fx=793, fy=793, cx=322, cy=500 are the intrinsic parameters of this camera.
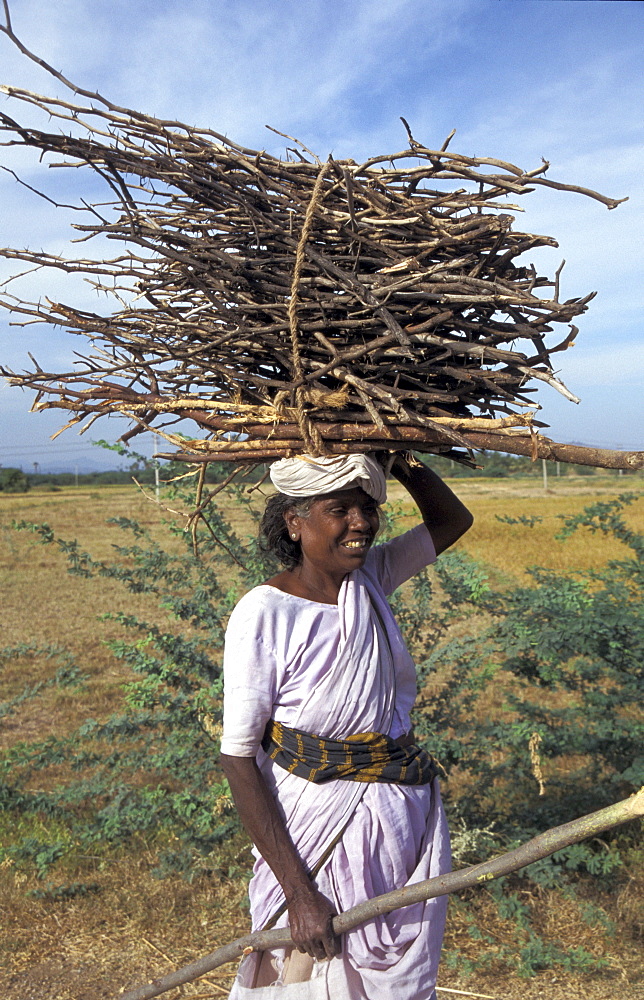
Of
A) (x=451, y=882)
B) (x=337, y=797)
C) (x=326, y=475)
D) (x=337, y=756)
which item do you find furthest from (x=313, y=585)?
(x=451, y=882)

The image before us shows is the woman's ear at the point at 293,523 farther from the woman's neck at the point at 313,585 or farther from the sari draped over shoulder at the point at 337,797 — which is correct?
the sari draped over shoulder at the point at 337,797

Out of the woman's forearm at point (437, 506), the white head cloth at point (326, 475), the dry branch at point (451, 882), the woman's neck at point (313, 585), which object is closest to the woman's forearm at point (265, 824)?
the dry branch at point (451, 882)

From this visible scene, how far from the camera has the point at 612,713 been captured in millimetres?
4277

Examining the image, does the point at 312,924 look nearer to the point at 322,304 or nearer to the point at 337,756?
the point at 337,756

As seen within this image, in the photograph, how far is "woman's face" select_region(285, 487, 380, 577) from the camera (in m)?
2.14

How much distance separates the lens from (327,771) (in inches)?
81.3

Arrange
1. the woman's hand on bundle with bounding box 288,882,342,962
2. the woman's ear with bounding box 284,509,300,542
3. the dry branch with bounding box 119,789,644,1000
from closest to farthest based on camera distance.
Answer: the dry branch with bounding box 119,789,644,1000
the woman's hand on bundle with bounding box 288,882,342,962
the woman's ear with bounding box 284,509,300,542

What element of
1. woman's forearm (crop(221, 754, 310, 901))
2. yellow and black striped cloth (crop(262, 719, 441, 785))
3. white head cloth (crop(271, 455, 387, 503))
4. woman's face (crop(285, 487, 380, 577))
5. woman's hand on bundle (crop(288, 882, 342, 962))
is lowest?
woman's hand on bundle (crop(288, 882, 342, 962))

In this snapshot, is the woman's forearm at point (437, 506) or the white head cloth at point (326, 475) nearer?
the white head cloth at point (326, 475)

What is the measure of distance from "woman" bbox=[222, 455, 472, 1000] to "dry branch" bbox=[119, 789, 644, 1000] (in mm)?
59

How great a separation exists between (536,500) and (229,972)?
37.3 meters

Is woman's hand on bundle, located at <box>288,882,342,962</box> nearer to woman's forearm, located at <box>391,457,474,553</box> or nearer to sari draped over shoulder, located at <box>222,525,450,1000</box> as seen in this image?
sari draped over shoulder, located at <box>222,525,450,1000</box>

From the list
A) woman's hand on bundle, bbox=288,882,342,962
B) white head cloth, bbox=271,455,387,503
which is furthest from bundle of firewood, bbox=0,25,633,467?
woman's hand on bundle, bbox=288,882,342,962

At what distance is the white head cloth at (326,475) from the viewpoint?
6.77 feet
